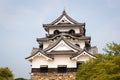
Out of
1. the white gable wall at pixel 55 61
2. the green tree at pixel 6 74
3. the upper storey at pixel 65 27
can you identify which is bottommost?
the green tree at pixel 6 74

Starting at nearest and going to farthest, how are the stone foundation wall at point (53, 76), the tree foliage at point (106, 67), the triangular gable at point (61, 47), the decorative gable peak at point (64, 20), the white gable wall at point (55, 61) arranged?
the tree foliage at point (106, 67) < the stone foundation wall at point (53, 76) < the white gable wall at point (55, 61) < the triangular gable at point (61, 47) < the decorative gable peak at point (64, 20)

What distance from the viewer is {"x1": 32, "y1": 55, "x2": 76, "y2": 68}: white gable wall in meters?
29.7

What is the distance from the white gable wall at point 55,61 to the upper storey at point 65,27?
13.0 feet

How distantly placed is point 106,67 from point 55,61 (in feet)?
50.3

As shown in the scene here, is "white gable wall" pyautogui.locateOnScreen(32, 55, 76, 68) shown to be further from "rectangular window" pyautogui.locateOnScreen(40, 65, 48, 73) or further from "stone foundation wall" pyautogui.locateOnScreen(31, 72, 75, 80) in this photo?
"stone foundation wall" pyautogui.locateOnScreen(31, 72, 75, 80)

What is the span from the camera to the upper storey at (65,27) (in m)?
32.9

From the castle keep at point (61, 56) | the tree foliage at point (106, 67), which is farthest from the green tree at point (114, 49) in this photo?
the castle keep at point (61, 56)

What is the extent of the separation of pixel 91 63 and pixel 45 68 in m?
10.3

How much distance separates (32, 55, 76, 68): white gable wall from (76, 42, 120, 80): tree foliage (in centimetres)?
804

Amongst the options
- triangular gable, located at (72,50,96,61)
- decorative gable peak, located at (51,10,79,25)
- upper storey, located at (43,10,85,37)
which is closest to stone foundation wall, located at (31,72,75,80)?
triangular gable, located at (72,50,96,61)

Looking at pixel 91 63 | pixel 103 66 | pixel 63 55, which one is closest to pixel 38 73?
pixel 63 55

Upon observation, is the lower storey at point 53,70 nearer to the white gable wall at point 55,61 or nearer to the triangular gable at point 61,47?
the white gable wall at point 55,61

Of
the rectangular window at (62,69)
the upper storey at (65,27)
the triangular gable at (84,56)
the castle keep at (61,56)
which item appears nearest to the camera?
the triangular gable at (84,56)

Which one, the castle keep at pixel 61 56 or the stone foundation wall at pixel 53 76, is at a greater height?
the castle keep at pixel 61 56
